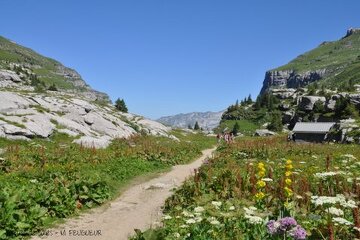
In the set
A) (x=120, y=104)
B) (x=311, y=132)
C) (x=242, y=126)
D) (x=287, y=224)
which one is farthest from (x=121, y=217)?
(x=242, y=126)

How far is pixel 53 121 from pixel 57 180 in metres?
27.1

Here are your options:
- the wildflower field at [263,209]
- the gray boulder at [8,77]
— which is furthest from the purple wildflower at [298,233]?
the gray boulder at [8,77]

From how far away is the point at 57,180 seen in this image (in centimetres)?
1650

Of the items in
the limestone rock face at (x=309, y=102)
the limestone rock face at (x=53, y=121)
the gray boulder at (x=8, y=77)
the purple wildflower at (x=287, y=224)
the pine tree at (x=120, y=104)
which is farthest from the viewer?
the gray boulder at (x=8, y=77)

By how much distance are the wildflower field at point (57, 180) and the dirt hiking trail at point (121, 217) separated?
0.54m

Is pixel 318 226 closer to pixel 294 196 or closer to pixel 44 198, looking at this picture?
pixel 294 196

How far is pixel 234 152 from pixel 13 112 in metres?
23.2

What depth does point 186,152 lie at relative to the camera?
38.8 meters

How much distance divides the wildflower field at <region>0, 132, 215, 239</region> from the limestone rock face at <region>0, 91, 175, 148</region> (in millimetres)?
2970

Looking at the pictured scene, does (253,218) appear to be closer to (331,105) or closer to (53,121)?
(53,121)

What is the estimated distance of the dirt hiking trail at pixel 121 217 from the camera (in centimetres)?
1292

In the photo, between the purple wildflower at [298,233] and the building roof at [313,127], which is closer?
the purple wildflower at [298,233]

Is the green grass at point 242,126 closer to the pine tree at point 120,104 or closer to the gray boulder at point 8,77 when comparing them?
the pine tree at point 120,104

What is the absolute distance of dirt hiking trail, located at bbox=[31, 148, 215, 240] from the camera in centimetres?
1292
